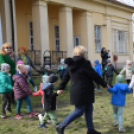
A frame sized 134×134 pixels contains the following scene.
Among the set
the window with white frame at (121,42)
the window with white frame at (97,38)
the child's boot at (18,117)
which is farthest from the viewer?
the window with white frame at (121,42)

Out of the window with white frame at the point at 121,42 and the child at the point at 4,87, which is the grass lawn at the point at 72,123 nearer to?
the child at the point at 4,87

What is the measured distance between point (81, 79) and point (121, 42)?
1947 centimetres

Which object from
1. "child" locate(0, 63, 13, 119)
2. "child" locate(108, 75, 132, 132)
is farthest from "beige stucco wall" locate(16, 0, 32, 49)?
"child" locate(108, 75, 132, 132)

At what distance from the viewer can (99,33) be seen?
1958cm

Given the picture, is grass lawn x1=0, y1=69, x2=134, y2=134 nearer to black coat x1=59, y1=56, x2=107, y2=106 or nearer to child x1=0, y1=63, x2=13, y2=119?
child x1=0, y1=63, x2=13, y2=119

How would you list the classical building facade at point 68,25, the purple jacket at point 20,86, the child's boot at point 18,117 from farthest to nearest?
1. the classical building facade at point 68,25
2. the child's boot at point 18,117
3. the purple jacket at point 20,86

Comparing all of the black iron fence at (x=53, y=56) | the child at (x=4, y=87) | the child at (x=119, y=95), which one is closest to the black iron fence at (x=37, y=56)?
the black iron fence at (x=53, y=56)

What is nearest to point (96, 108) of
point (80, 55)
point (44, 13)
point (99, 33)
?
point (80, 55)

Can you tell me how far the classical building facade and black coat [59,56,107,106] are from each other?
859cm

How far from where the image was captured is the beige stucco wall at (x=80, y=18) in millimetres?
15875

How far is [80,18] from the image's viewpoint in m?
17.9

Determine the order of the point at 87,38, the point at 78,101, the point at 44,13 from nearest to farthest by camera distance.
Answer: the point at 78,101 → the point at 44,13 → the point at 87,38

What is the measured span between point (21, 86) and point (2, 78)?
2.08 ft

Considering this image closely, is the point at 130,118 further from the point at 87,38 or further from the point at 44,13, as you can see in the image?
the point at 87,38
